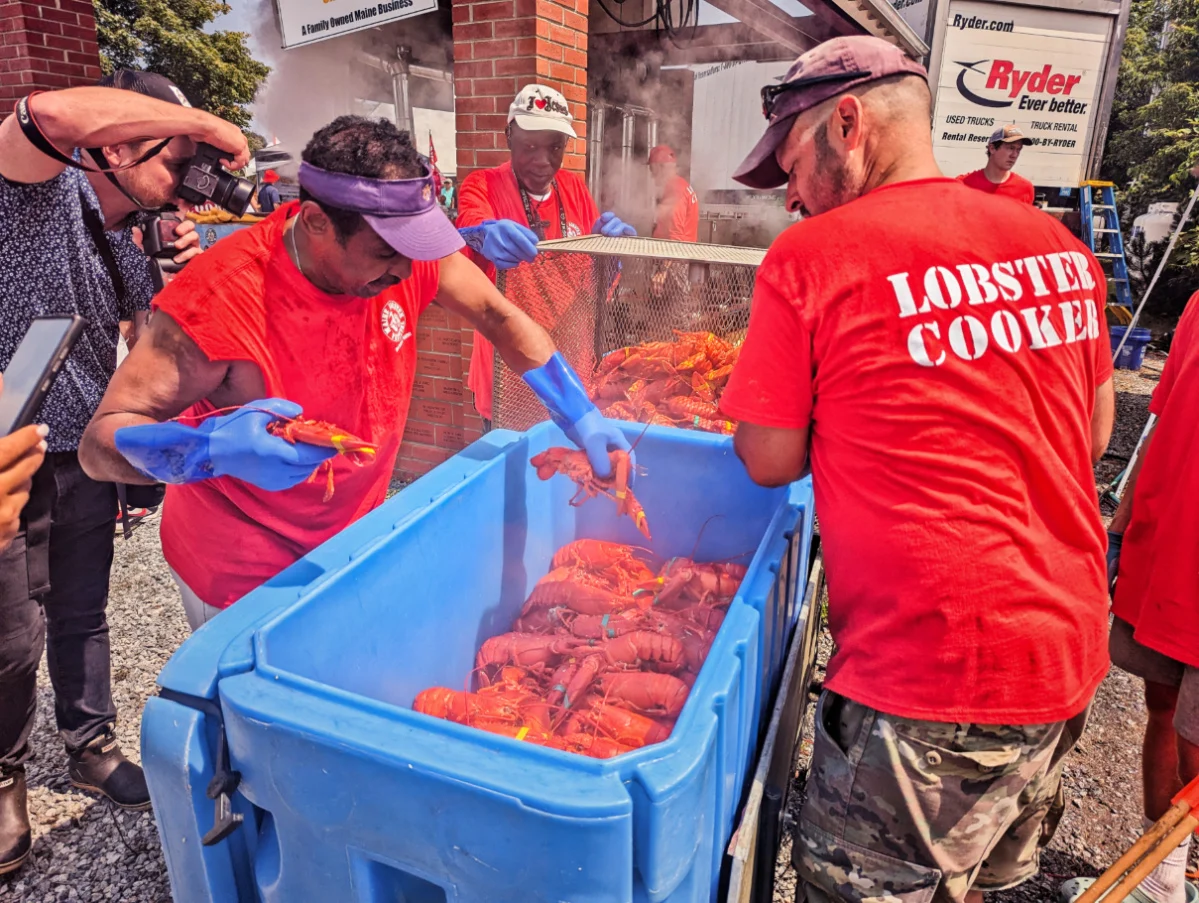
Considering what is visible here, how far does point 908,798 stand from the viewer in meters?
1.51

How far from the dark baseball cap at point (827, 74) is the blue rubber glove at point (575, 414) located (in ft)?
3.33

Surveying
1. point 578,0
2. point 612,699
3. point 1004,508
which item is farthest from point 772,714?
point 578,0

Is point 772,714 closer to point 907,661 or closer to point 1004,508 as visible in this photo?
point 907,661

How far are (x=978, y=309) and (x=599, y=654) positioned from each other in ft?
5.11

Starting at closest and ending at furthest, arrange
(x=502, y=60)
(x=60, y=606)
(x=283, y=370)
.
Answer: (x=283, y=370) < (x=60, y=606) < (x=502, y=60)

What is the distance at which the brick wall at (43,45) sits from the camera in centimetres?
741

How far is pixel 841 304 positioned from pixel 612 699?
1.40m

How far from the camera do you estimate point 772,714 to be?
80.2 inches

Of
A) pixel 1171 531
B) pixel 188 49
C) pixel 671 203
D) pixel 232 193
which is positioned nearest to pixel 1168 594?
pixel 1171 531

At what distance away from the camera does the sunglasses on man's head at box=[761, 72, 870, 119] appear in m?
1.50

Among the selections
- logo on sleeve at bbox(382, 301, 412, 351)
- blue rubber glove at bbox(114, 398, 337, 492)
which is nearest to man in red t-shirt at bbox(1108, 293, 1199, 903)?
logo on sleeve at bbox(382, 301, 412, 351)

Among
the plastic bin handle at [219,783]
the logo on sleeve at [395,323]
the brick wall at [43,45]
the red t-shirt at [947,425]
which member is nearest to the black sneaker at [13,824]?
the plastic bin handle at [219,783]

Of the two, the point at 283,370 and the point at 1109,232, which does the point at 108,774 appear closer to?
the point at 283,370

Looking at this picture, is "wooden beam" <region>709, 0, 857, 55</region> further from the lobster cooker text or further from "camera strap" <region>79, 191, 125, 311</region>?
the lobster cooker text
